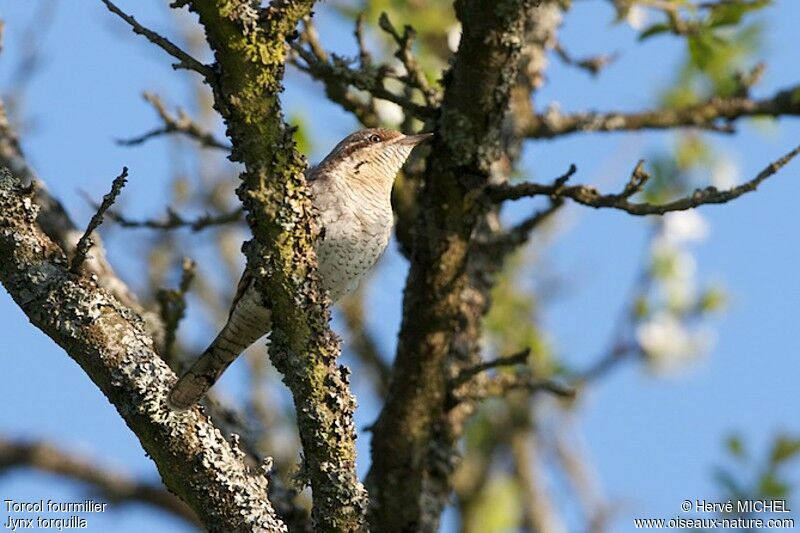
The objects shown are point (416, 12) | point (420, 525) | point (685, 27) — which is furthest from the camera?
point (416, 12)

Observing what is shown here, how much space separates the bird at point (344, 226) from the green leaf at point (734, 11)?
4.12 feet

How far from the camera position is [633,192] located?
350cm

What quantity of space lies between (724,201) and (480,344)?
145 centimetres

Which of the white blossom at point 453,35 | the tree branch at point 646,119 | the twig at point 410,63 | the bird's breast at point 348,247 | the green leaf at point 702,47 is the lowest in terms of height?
the bird's breast at point 348,247

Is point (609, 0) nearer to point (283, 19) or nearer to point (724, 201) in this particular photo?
point (724, 201)

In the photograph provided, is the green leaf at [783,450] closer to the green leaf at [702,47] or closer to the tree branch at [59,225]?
the green leaf at [702,47]

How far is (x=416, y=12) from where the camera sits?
5.26m

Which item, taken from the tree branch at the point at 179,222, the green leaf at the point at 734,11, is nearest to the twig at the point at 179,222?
the tree branch at the point at 179,222

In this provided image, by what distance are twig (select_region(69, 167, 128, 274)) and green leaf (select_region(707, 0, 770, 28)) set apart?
2580mm

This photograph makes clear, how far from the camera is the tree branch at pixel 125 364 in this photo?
267cm

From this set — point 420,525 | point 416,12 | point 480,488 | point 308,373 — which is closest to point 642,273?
point 480,488

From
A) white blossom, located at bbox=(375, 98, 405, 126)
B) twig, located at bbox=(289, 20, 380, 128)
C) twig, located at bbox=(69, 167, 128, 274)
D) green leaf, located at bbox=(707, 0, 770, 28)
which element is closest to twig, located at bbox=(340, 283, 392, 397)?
white blossom, located at bbox=(375, 98, 405, 126)

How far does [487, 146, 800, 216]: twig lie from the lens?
131 inches

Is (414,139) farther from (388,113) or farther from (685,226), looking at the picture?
(685,226)
